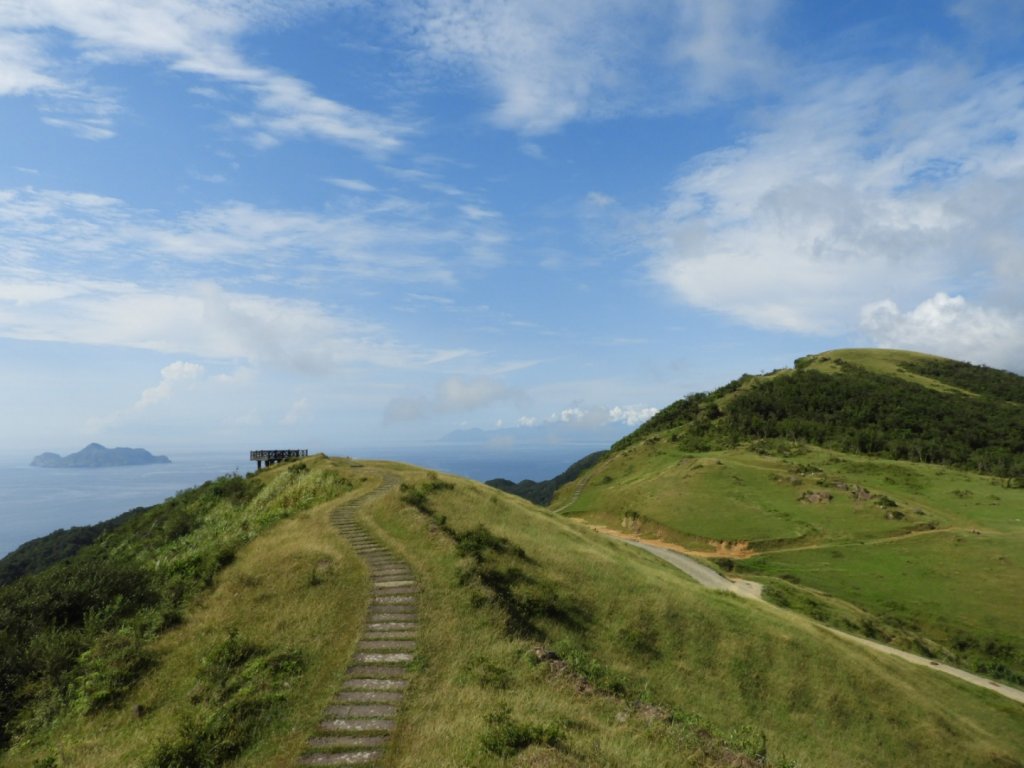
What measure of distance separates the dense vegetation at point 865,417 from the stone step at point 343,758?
113 metres

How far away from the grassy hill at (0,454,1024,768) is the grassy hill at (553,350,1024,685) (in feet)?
62.1

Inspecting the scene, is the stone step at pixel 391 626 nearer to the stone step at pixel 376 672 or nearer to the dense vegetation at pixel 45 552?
the stone step at pixel 376 672

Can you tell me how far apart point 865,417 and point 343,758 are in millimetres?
145567

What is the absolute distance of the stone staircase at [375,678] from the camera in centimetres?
1327

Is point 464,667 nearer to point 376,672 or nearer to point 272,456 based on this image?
point 376,672

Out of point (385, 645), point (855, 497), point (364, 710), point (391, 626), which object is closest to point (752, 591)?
point (855, 497)

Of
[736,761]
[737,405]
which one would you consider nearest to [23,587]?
[736,761]

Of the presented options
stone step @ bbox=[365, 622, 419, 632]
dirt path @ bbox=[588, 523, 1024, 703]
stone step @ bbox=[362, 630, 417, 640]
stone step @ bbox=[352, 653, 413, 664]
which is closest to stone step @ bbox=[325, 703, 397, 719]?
stone step @ bbox=[352, 653, 413, 664]

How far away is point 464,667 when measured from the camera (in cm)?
1720

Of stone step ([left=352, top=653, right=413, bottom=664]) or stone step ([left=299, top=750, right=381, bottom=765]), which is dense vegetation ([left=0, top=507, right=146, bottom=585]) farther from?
stone step ([left=299, top=750, right=381, bottom=765])

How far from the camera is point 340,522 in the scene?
32062mm

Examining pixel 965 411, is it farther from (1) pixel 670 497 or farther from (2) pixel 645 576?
(2) pixel 645 576

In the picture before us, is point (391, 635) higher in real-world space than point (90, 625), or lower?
higher

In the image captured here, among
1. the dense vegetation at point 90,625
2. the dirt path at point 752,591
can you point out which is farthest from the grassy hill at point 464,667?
the dirt path at point 752,591
